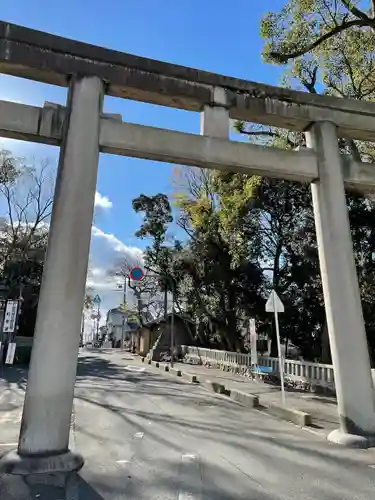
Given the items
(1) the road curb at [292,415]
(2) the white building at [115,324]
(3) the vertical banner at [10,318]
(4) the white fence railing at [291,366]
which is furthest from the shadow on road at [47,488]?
(2) the white building at [115,324]

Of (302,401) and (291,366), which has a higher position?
(291,366)

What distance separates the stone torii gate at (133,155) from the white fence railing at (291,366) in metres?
4.37

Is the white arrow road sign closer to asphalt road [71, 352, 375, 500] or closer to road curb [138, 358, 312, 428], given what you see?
road curb [138, 358, 312, 428]

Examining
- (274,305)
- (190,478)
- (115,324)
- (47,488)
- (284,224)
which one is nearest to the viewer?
(47,488)

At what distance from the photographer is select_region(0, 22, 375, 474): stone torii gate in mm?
5348

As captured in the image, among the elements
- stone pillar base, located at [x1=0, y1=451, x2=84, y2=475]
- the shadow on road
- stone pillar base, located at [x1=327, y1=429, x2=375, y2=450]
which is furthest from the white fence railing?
the shadow on road

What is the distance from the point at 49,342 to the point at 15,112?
3502 millimetres

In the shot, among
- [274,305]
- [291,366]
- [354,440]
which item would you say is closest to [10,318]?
[274,305]

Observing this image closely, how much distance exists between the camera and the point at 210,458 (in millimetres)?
5449

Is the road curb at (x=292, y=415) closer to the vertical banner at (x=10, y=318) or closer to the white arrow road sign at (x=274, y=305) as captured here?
the white arrow road sign at (x=274, y=305)

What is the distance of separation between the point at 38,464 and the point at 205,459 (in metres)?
2.12

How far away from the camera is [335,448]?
6.00m

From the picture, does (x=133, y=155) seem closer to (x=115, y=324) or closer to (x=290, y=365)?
(x=290, y=365)

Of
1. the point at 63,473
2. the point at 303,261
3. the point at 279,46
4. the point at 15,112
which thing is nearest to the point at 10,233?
the point at 303,261
